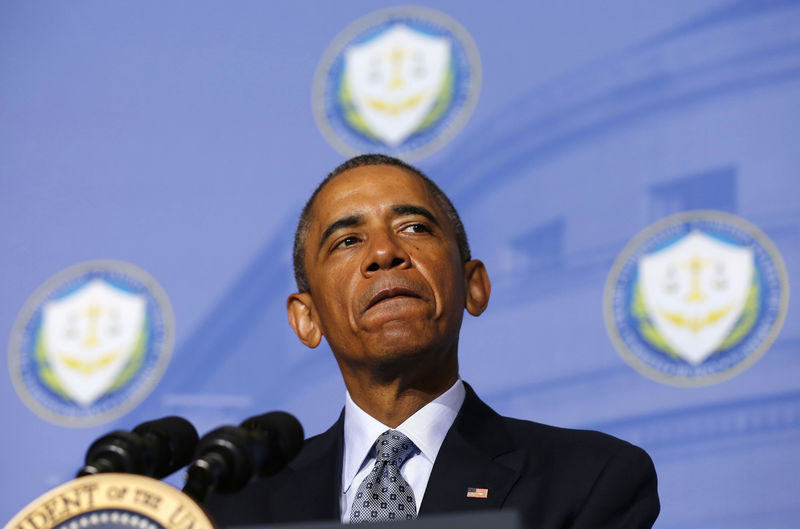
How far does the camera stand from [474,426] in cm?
164

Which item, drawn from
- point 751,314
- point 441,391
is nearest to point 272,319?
point 441,391

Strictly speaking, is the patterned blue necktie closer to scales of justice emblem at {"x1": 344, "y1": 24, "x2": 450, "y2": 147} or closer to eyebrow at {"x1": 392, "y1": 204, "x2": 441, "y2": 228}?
eyebrow at {"x1": 392, "y1": 204, "x2": 441, "y2": 228}

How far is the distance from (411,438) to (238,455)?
59 centimetres

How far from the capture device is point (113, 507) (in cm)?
91

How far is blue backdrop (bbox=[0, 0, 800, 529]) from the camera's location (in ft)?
7.16

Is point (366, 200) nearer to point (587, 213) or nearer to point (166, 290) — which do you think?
point (587, 213)

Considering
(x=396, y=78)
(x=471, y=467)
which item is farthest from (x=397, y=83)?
(x=471, y=467)

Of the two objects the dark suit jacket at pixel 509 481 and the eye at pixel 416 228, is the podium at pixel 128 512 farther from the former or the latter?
the eye at pixel 416 228

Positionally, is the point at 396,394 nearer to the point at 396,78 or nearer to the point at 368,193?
the point at 368,193

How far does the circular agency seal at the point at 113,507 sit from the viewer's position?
0.90 meters

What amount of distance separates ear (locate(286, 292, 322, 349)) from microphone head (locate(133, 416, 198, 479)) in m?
0.64

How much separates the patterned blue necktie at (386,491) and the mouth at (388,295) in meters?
Answer: 0.21

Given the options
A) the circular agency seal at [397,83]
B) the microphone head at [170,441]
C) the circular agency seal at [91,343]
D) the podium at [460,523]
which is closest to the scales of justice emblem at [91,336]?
the circular agency seal at [91,343]

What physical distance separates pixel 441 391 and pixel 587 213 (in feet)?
2.59
